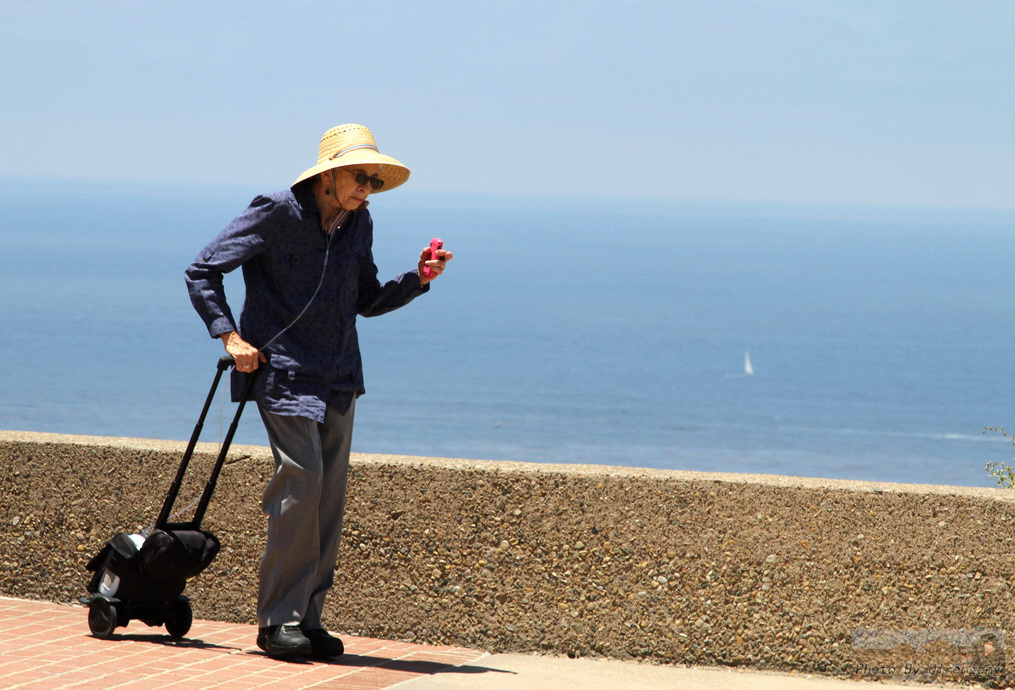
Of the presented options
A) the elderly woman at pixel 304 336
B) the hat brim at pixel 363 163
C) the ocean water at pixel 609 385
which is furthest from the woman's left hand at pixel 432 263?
the ocean water at pixel 609 385

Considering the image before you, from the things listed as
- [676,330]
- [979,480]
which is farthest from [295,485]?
[676,330]

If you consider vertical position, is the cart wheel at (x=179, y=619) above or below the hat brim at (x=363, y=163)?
below

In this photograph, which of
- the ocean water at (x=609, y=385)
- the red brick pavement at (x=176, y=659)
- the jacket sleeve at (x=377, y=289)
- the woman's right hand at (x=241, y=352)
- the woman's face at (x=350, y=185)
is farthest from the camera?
the ocean water at (x=609, y=385)

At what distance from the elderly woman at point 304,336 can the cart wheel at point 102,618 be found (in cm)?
55

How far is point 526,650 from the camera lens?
433 cm

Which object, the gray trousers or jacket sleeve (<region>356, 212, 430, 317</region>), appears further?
jacket sleeve (<region>356, 212, 430, 317</region>)

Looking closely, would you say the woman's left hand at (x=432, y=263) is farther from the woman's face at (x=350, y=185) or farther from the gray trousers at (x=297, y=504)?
the gray trousers at (x=297, y=504)

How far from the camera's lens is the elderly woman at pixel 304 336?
12.8 feet

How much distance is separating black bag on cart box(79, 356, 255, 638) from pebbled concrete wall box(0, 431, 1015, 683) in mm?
218

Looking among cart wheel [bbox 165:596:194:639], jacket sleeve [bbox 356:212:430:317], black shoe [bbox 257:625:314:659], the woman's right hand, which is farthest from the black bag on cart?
jacket sleeve [bbox 356:212:430:317]

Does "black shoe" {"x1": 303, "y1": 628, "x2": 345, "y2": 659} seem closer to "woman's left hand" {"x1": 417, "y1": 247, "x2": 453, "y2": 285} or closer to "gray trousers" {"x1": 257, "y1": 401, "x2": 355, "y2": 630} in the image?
"gray trousers" {"x1": 257, "y1": 401, "x2": 355, "y2": 630}

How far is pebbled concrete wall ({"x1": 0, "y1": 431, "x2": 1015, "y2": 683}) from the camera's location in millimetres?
4102

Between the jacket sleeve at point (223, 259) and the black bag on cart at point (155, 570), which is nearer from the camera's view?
the jacket sleeve at point (223, 259)

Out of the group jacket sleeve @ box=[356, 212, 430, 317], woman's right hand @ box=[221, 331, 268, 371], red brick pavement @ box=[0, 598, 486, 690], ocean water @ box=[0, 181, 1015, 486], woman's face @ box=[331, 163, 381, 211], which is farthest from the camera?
ocean water @ box=[0, 181, 1015, 486]
